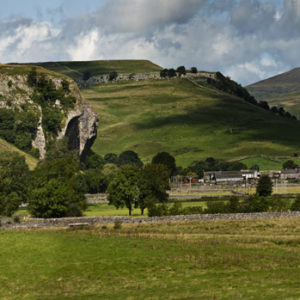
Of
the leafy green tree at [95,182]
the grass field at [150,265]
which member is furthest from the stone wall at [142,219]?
the leafy green tree at [95,182]

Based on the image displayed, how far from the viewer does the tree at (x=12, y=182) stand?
387 feet

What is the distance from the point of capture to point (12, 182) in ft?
505

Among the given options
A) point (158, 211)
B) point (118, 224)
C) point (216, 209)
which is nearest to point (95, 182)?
point (158, 211)

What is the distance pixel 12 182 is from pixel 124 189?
45.8 m

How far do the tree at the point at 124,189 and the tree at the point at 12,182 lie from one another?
1823 centimetres

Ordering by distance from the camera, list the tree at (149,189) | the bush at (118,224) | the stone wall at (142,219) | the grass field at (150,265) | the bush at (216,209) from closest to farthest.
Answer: the grass field at (150,265)
the bush at (118,224)
the stone wall at (142,219)
the bush at (216,209)
the tree at (149,189)

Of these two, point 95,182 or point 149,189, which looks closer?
point 149,189

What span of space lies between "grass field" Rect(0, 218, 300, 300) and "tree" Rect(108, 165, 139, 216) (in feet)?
141

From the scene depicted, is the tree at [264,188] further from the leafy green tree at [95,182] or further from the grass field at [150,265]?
the leafy green tree at [95,182]

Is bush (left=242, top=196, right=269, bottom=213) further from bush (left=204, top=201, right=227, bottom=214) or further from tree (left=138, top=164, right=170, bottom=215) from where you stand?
tree (left=138, top=164, right=170, bottom=215)

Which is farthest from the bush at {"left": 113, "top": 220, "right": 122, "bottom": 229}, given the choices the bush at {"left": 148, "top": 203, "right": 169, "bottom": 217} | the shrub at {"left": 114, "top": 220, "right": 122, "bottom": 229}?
the bush at {"left": 148, "top": 203, "right": 169, "bottom": 217}

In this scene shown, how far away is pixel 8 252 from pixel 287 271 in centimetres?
2568

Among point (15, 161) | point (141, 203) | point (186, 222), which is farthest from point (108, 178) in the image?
point (186, 222)

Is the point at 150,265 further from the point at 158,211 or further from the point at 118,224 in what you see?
the point at 158,211
